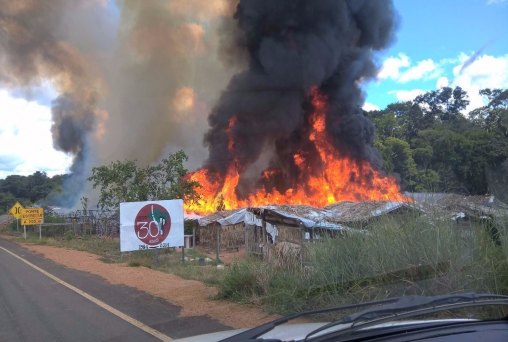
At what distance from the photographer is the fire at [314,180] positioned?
37.8 m

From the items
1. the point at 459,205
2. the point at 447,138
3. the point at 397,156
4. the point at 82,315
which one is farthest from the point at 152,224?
the point at 397,156

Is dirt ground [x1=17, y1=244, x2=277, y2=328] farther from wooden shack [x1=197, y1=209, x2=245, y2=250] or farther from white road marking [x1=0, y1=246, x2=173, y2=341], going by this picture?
wooden shack [x1=197, y1=209, x2=245, y2=250]

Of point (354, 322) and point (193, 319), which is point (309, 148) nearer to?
point (193, 319)

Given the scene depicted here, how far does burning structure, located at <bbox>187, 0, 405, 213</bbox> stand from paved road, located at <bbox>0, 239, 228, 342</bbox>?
2572cm

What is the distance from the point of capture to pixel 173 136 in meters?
54.2

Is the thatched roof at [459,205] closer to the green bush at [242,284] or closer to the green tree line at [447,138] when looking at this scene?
the green bush at [242,284]

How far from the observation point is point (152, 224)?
1503cm

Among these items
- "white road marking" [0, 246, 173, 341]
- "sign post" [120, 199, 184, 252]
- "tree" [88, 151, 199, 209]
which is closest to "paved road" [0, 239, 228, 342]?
"white road marking" [0, 246, 173, 341]

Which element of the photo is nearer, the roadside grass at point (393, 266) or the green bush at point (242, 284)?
the roadside grass at point (393, 266)

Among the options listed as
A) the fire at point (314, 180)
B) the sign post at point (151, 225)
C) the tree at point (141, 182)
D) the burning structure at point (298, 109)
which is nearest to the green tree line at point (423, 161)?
the tree at point (141, 182)

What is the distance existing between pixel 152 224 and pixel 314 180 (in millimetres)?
26243

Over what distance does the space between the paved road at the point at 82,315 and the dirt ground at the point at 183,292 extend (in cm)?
26

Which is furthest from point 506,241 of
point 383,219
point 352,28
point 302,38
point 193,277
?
point 352,28

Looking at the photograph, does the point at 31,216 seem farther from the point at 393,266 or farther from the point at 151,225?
the point at 393,266
